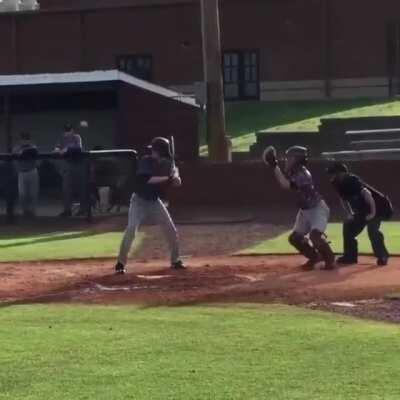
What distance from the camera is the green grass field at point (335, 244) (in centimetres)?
1554

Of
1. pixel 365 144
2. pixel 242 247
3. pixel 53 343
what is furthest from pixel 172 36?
pixel 53 343

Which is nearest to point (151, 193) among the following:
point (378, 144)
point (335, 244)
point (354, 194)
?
point (354, 194)

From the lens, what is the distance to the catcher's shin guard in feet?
43.1

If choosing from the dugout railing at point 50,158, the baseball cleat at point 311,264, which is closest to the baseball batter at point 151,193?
the baseball cleat at point 311,264

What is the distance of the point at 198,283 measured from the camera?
11984 mm

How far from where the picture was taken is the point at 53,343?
8.30m

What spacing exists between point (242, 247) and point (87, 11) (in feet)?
84.2

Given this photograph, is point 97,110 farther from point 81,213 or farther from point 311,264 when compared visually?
point 311,264

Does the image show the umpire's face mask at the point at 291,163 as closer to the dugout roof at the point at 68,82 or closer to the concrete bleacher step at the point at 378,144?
the dugout roof at the point at 68,82

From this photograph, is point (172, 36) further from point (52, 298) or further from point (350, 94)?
point (52, 298)

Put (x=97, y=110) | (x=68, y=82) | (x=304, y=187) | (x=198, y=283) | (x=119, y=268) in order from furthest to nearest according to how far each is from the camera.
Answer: (x=97, y=110) < (x=68, y=82) < (x=304, y=187) < (x=119, y=268) < (x=198, y=283)

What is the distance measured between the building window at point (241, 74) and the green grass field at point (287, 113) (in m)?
0.88

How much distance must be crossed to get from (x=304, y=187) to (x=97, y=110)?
49.6ft

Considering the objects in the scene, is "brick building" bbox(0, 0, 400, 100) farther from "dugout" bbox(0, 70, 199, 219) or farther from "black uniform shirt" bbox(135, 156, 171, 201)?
"black uniform shirt" bbox(135, 156, 171, 201)
